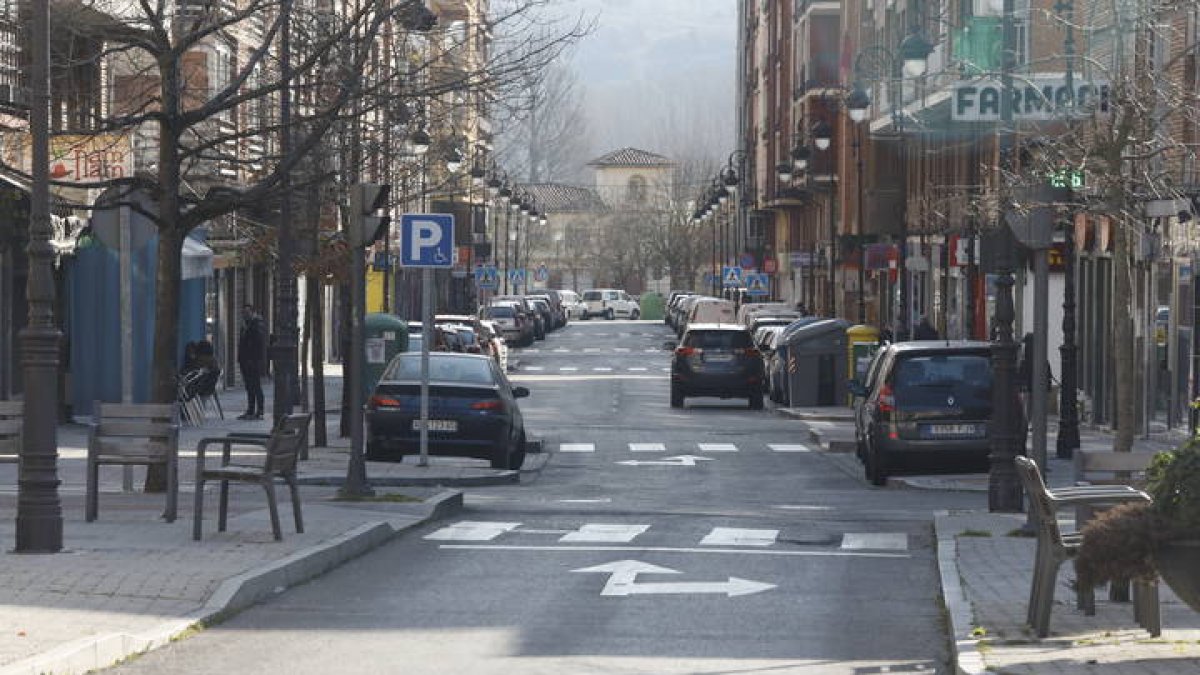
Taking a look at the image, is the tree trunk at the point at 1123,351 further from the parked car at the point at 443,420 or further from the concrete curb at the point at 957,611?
the parked car at the point at 443,420

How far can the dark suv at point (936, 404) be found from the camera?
90.5 ft

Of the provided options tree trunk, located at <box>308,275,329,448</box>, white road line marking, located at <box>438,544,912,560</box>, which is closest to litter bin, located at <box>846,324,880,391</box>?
tree trunk, located at <box>308,275,329,448</box>

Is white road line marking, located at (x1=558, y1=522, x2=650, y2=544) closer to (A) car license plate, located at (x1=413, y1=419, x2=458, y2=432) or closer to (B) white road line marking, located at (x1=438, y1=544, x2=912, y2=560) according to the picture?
(B) white road line marking, located at (x1=438, y1=544, x2=912, y2=560)

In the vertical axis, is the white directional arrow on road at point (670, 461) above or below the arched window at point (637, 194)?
below

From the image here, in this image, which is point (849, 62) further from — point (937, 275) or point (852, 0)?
point (937, 275)

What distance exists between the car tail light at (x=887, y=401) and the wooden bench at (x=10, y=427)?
1031 centimetres

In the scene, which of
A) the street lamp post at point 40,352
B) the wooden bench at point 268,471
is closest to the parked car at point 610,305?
the wooden bench at point 268,471

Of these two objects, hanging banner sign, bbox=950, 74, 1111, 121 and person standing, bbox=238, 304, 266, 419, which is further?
person standing, bbox=238, 304, 266, 419

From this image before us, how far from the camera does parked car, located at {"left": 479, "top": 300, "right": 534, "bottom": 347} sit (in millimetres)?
85688

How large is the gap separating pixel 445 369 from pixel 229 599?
15.9m

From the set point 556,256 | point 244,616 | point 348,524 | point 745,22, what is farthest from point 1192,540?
point 556,256

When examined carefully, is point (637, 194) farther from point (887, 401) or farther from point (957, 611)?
point (957, 611)

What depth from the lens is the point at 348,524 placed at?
1931 cm

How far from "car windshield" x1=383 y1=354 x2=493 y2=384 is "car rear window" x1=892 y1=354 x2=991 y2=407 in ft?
16.0
